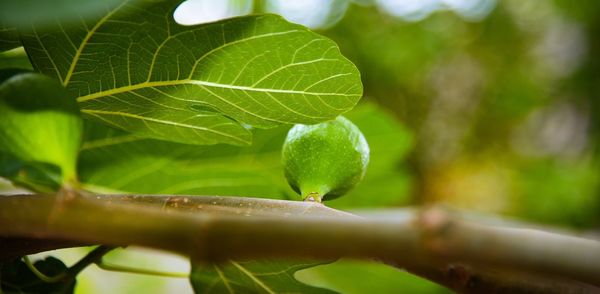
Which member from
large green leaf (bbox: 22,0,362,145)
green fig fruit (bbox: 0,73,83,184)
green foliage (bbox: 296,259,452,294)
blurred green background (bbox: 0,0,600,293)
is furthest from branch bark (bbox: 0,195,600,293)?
blurred green background (bbox: 0,0,600,293)

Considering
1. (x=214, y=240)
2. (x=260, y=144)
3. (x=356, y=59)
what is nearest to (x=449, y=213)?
(x=214, y=240)

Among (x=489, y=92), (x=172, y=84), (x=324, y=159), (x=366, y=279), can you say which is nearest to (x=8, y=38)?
(x=172, y=84)

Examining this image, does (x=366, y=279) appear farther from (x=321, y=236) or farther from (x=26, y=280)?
(x=321, y=236)

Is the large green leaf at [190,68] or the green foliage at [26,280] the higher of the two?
the large green leaf at [190,68]

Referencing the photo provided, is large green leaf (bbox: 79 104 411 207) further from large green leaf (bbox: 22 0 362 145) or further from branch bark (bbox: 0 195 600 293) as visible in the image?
branch bark (bbox: 0 195 600 293)

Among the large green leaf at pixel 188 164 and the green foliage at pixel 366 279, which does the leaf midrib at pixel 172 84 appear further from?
the green foliage at pixel 366 279

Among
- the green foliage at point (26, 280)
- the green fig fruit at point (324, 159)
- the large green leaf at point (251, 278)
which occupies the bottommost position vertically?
the green foliage at point (26, 280)

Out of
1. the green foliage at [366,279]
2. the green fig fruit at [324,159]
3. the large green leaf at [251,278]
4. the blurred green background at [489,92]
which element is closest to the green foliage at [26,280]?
the large green leaf at [251,278]
